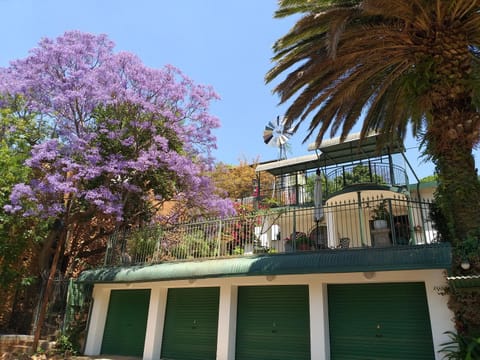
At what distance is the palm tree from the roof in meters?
4.06

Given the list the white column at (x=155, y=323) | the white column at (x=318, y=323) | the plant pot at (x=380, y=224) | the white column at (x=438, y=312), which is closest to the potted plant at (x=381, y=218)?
the plant pot at (x=380, y=224)

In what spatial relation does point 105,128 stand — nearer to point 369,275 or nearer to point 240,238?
point 240,238

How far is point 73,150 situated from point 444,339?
12.1m

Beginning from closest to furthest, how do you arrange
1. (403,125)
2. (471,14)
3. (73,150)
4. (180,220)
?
(471,14)
(403,125)
(73,150)
(180,220)

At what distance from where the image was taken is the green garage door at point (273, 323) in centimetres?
903

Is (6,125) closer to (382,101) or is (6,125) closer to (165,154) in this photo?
(165,154)

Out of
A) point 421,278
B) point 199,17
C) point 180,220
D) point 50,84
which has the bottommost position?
point 421,278

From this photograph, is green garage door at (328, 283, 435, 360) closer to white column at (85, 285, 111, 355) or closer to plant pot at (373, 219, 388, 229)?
plant pot at (373, 219, 388, 229)

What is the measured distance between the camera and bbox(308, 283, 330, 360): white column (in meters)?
8.24

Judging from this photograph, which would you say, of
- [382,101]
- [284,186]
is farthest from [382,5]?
[284,186]

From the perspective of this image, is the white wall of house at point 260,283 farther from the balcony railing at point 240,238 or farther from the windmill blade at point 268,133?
the windmill blade at point 268,133

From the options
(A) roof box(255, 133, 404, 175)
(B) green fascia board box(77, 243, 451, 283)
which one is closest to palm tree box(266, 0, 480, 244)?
(B) green fascia board box(77, 243, 451, 283)

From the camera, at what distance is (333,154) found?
15141 millimetres

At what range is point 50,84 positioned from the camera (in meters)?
11.8
